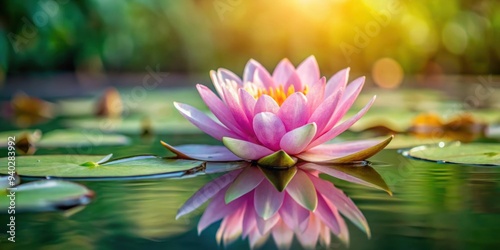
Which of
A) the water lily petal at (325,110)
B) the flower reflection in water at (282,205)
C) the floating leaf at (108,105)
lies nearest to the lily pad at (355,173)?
the flower reflection in water at (282,205)

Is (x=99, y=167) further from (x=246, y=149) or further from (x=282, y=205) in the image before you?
(x=282, y=205)

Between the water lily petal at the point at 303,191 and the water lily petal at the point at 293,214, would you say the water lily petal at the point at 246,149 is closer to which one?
the water lily petal at the point at 303,191

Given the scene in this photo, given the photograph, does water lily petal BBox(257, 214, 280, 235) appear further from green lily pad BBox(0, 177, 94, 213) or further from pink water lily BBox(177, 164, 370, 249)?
green lily pad BBox(0, 177, 94, 213)

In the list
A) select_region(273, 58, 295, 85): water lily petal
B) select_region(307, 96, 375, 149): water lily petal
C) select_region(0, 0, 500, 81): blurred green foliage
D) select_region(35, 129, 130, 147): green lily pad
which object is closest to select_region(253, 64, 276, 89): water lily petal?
select_region(273, 58, 295, 85): water lily petal

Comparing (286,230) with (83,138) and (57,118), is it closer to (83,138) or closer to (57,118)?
(83,138)

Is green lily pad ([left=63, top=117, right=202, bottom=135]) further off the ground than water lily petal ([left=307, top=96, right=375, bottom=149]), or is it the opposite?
green lily pad ([left=63, top=117, right=202, bottom=135])

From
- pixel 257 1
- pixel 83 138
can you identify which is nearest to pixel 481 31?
pixel 257 1

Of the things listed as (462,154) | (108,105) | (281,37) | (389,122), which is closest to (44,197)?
(462,154)
